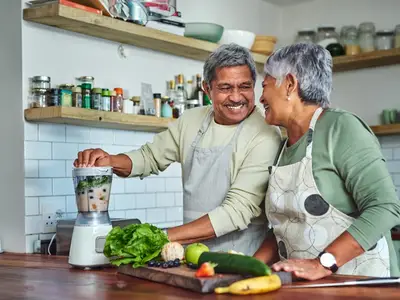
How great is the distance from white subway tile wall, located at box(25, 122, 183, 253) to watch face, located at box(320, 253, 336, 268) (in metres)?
1.93

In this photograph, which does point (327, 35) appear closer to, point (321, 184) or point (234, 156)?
point (234, 156)

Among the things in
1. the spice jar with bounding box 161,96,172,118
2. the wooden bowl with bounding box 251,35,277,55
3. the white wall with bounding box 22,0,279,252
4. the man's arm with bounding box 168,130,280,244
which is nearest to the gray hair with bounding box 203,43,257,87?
the man's arm with bounding box 168,130,280,244

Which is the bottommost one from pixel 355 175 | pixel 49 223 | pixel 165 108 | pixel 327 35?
pixel 49 223

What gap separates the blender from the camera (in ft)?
8.12

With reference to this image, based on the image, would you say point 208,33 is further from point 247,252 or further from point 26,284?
point 26,284

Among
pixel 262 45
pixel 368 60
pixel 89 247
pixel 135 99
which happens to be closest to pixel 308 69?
pixel 89 247

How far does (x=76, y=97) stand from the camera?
3.60m

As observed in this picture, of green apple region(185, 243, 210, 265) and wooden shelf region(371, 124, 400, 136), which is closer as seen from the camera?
green apple region(185, 243, 210, 265)

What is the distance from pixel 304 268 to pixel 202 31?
272cm

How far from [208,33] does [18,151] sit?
1666 millimetres

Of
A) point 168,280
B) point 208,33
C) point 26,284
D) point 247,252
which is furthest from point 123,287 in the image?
point 208,33

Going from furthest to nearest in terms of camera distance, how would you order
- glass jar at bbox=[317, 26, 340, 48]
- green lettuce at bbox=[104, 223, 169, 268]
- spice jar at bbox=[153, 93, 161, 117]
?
glass jar at bbox=[317, 26, 340, 48] < spice jar at bbox=[153, 93, 161, 117] < green lettuce at bbox=[104, 223, 169, 268]

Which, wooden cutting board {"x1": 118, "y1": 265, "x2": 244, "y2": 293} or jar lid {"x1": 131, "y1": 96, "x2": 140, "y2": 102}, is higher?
jar lid {"x1": 131, "y1": 96, "x2": 140, "y2": 102}

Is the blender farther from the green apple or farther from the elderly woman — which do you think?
the elderly woman
